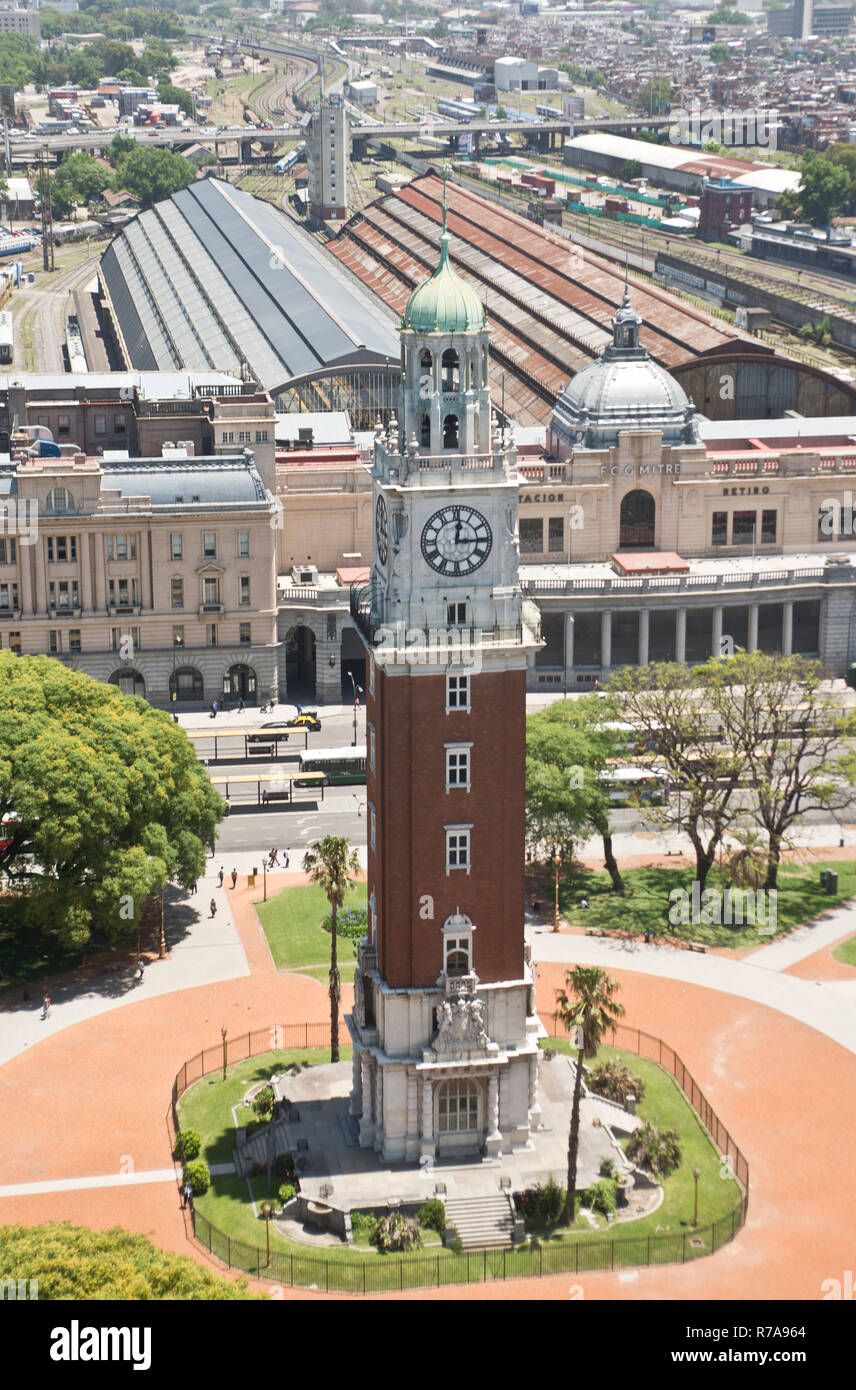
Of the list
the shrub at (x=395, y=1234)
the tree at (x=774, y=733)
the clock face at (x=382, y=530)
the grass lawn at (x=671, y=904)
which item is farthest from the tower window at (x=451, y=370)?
the grass lawn at (x=671, y=904)

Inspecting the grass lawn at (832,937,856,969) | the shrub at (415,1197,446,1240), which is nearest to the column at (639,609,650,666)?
the grass lawn at (832,937,856,969)

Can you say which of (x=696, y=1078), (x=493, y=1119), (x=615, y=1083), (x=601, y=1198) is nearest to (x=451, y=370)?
(x=493, y=1119)

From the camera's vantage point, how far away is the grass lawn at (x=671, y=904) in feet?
394

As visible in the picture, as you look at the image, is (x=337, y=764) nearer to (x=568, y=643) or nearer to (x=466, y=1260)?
(x=568, y=643)

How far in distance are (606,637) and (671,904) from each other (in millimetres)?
40359

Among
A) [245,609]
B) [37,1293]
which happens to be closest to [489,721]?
[37,1293]

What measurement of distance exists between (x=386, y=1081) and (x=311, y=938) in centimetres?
2591

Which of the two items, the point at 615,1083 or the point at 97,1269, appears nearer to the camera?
the point at 97,1269

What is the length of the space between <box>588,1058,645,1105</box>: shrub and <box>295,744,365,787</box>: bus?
147ft

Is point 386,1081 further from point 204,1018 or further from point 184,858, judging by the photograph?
point 184,858

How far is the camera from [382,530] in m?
92.4

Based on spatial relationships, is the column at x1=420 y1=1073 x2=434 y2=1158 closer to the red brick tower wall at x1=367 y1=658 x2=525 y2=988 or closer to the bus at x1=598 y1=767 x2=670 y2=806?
the red brick tower wall at x1=367 y1=658 x2=525 y2=988

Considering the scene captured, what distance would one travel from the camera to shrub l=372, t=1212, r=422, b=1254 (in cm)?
8831

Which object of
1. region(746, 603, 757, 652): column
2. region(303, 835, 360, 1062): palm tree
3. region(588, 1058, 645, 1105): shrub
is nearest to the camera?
region(303, 835, 360, 1062): palm tree
